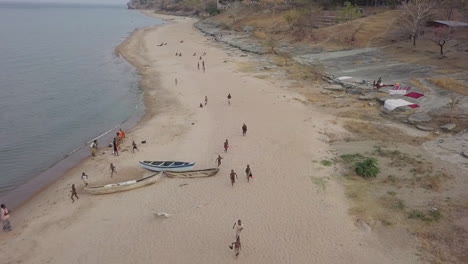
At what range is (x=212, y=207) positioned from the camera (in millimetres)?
20906

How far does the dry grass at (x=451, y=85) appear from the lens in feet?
118

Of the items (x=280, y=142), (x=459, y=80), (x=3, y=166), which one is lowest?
(x=3, y=166)

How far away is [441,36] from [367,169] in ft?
116

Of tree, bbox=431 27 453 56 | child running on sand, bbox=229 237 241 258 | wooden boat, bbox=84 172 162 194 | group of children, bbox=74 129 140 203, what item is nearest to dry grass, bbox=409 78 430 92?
tree, bbox=431 27 453 56

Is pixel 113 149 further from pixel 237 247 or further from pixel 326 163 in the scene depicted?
pixel 237 247

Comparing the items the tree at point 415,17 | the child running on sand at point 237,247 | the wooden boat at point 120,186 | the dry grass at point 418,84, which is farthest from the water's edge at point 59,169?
the tree at point 415,17

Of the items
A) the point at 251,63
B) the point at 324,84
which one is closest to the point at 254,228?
the point at 324,84

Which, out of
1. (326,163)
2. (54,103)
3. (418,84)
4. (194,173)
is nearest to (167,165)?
(194,173)

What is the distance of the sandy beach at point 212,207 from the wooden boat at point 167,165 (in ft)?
2.76

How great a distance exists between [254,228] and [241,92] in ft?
83.2

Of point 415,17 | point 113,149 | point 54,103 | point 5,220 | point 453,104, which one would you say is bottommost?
point 5,220

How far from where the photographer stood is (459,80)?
38438mm

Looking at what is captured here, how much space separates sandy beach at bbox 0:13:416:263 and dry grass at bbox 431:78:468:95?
12.6 meters

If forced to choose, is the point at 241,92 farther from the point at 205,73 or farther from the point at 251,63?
the point at 251,63
